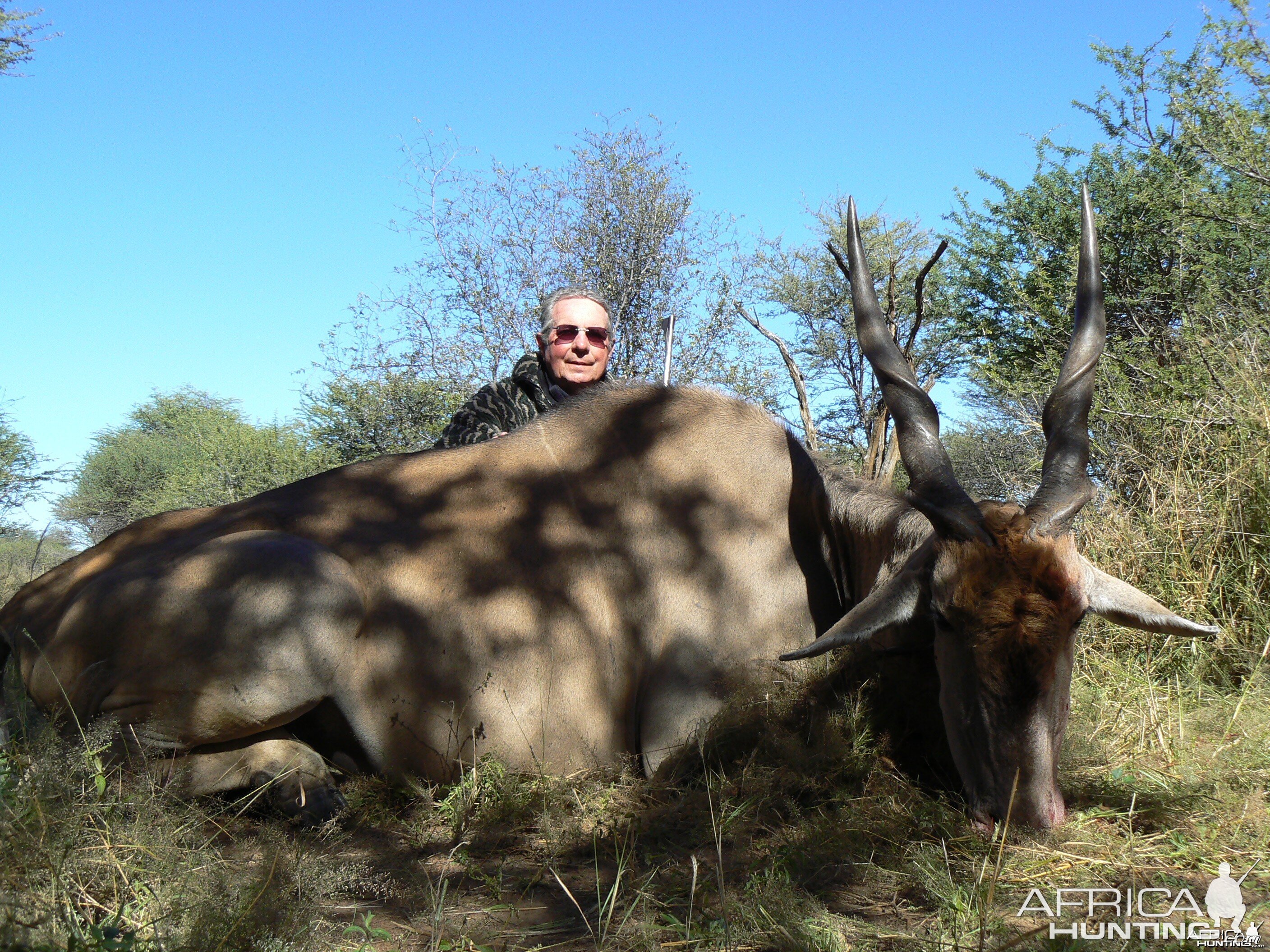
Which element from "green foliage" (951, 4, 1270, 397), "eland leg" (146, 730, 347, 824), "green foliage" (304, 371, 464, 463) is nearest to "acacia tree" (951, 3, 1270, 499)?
"green foliage" (951, 4, 1270, 397)

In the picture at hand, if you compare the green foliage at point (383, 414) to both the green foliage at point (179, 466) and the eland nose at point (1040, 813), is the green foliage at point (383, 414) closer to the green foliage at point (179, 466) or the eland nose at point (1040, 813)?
the green foliage at point (179, 466)

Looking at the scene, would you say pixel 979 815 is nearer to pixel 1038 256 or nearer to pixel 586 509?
pixel 586 509

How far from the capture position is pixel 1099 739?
360 cm

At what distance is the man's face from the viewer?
6078mm

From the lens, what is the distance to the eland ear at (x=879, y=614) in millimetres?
3174

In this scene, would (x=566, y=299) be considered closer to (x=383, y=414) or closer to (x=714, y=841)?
(x=714, y=841)

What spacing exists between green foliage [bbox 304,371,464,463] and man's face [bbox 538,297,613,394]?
1037cm

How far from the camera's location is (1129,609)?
3.10 metres

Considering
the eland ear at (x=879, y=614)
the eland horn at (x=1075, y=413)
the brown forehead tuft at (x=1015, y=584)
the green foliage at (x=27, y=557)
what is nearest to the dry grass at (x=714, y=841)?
the eland ear at (x=879, y=614)

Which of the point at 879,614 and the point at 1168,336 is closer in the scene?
the point at 879,614

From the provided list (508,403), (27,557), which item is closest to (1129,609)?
(508,403)

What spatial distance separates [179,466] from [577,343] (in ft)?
77.1

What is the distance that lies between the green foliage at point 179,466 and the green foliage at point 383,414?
75cm

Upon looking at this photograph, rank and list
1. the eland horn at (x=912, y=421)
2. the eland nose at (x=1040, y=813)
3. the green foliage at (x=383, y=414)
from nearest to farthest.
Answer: the eland nose at (x=1040, y=813) < the eland horn at (x=912, y=421) < the green foliage at (x=383, y=414)
